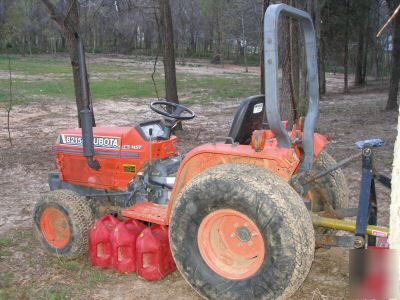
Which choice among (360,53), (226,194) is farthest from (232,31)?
(226,194)

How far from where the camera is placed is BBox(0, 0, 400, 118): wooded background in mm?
9797

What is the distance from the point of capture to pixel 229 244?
357cm

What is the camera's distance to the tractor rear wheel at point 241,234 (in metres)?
3.11

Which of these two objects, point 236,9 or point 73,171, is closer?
point 73,171

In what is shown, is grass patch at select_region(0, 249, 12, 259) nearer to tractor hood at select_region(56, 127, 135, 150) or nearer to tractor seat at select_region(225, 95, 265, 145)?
tractor hood at select_region(56, 127, 135, 150)

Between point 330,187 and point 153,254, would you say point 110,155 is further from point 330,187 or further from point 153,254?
point 330,187

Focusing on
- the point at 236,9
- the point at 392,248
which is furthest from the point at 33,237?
the point at 236,9

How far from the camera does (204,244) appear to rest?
354cm

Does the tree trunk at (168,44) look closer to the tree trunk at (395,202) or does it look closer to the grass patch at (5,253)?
the grass patch at (5,253)

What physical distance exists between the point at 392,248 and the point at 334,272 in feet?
5.06

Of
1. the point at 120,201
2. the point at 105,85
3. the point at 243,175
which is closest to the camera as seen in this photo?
the point at 243,175

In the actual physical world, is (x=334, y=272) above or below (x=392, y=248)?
below

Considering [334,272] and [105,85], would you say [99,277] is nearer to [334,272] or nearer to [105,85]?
[334,272]

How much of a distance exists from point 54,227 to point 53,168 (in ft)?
12.5
